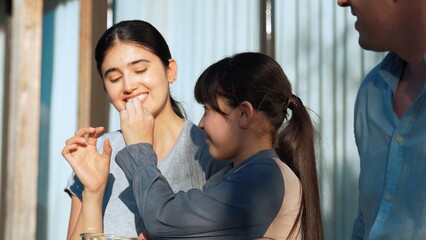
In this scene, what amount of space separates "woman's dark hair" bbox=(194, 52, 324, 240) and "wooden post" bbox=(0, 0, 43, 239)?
13.9 feet

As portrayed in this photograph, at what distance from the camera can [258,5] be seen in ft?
19.0

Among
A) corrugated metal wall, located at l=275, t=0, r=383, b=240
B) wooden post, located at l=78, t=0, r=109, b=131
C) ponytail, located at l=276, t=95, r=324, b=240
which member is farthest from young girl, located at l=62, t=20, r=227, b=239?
wooden post, located at l=78, t=0, r=109, b=131

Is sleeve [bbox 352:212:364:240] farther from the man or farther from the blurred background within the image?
the blurred background

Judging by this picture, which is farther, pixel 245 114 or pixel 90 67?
pixel 90 67

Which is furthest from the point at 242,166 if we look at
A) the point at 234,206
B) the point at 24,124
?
the point at 24,124

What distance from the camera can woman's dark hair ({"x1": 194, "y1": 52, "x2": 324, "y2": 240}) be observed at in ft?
9.70

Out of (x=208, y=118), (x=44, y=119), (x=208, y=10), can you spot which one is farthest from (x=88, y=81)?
(x=208, y=118)

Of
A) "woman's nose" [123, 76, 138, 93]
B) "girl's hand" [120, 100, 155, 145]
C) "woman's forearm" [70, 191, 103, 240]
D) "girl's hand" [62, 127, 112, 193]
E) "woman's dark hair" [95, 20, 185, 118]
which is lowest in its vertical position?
"woman's forearm" [70, 191, 103, 240]

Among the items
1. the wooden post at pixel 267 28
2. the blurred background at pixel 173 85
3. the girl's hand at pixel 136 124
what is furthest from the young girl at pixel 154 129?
the wooden post at pixel 267 28

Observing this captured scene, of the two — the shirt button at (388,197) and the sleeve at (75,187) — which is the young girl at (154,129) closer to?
the sleeve at (75,187)

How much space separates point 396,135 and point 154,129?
1209 millimetres

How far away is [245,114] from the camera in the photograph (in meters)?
2.94

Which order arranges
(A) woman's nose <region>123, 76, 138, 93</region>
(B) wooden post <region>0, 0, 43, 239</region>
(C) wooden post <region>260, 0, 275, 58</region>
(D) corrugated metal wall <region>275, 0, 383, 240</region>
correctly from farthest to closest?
(B) wooden post <region>0, 0, 43, 239</region> < (C) wooden post <region>260, 0, 275, 58</region> < (D) corrugated metal wall <region>275, 0, 383, 240</region> < (A) woman's nose <region>123, 76, 138, 93</region>

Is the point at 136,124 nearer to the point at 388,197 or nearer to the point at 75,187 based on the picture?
the point at 75,187
